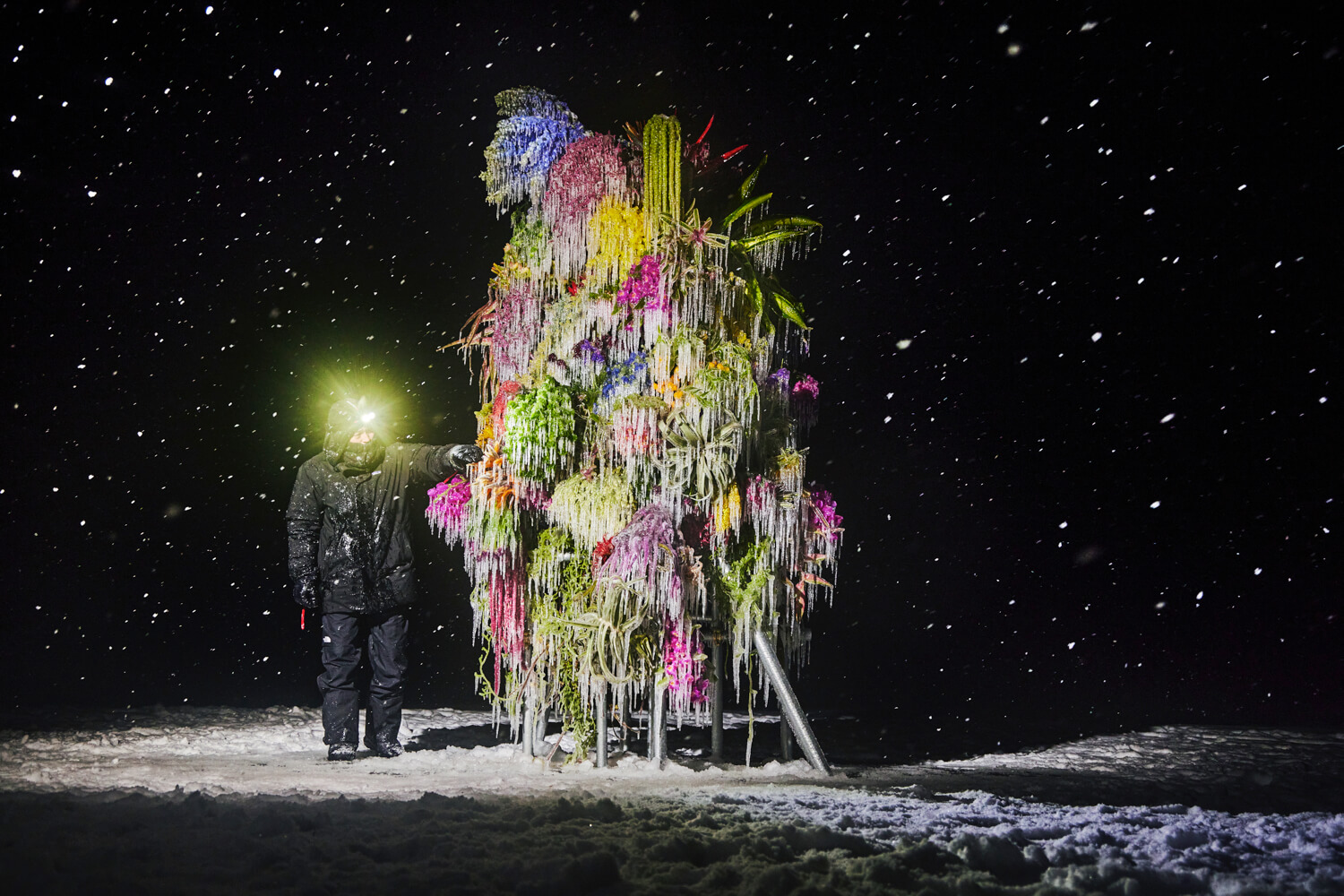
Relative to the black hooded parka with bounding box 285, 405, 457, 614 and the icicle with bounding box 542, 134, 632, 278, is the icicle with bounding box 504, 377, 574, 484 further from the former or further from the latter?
the icicle with bounding box 542, 134, 632, 278

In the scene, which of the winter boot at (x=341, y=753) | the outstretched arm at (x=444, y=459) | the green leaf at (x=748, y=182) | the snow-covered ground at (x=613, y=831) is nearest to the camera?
the snow-covered ground at (x=613, y=831)

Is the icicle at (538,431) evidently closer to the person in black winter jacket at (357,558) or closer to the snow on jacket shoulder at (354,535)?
the person in black winter jacket at (357,558)

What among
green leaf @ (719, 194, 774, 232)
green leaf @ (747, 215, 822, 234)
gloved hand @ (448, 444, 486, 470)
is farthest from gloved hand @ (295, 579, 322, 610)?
green leaf @ (747, 215, 822, 234)

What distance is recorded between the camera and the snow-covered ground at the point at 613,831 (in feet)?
7.05

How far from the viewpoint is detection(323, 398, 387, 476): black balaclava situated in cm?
531

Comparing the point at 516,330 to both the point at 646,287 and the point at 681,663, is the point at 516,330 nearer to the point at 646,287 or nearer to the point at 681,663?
the point at 646,287

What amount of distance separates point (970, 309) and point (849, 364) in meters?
1.68

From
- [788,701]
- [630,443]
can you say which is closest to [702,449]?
[630,443]

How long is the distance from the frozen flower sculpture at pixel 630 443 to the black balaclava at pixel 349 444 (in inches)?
21.5

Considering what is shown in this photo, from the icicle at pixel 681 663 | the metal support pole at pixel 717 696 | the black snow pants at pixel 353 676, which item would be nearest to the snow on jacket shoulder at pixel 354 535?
the black snow pants at pixel 353 676

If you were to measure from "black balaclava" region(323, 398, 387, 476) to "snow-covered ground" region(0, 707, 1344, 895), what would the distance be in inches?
70.6

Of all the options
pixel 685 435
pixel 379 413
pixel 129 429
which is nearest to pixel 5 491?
pixel 129 429

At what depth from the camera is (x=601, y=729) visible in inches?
191

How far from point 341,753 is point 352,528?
1356 mm
